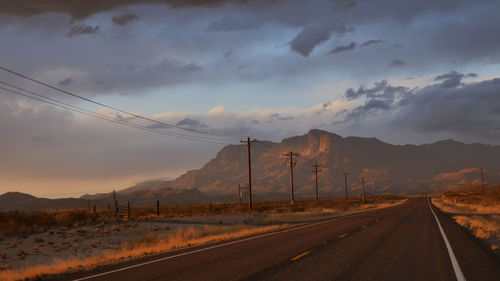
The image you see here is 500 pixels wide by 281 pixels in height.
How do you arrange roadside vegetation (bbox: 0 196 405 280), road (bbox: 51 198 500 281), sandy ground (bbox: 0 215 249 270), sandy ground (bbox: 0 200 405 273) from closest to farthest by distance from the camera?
road (bbox: 51 198 500 281), roadside vegetation (bbox: 0 196 405 280), sandy ground (bbox: 0 200 405 273), sandy ground (bbox: 0 215 249 270)

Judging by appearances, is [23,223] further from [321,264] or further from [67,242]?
[321,264]

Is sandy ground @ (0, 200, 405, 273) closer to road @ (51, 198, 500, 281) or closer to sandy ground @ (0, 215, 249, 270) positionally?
sandy ground @ (0, 215, 249, 270)

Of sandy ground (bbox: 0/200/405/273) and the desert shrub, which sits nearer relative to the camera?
sandy ground (bbox: 0/200/405/273)

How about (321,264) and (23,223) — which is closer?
(321,264)

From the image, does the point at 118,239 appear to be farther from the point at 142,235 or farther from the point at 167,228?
the point at 167,228

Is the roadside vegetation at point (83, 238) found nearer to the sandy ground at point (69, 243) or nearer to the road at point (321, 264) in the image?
the sandy ground at point (69, 243)

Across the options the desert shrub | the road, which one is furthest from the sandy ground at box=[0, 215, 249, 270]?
the road

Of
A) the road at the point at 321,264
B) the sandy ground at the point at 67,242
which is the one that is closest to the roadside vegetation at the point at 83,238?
the sandy ground at the point at 67,242

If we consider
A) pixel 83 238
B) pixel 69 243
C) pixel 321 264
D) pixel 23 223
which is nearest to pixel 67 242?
pixel 69 243

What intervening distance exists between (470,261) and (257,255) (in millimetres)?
5867

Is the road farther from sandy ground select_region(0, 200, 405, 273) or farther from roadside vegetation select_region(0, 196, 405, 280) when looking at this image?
sandy ground select_region(0, 200, 405, 273)

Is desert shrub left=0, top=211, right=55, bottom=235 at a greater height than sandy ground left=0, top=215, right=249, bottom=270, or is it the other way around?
desert shrub left=0, top=211, right=55, bottom=235

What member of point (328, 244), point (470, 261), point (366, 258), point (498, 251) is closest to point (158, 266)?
point (366, 258)

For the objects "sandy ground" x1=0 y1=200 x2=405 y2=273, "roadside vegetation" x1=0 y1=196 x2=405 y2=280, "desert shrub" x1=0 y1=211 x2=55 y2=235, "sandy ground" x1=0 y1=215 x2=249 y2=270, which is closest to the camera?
"roadside vegetation" x1=0 y1=196 x2=405 y2=280
